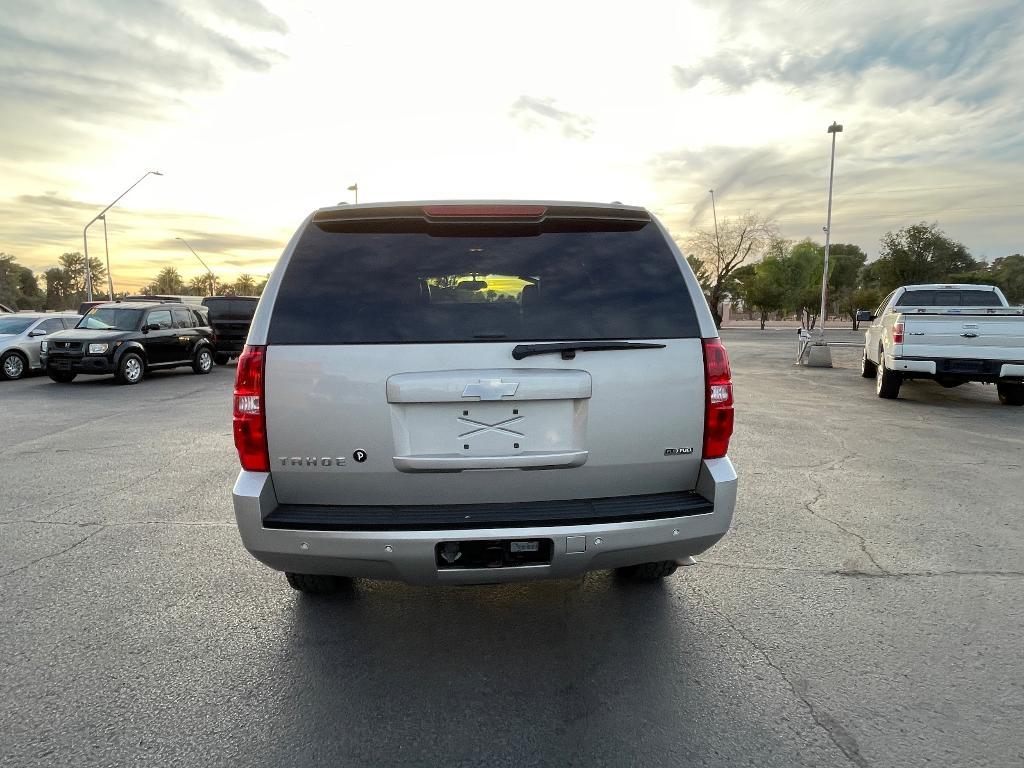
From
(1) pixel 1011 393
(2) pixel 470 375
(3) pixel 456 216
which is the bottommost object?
(1) pixel 1011 393

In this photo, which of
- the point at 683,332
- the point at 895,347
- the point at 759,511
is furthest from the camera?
the point at 895,347

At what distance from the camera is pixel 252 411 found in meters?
2.80

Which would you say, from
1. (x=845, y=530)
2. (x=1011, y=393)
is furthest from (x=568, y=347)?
(x=1011, y=393)

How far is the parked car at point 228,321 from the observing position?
2081 centimetres

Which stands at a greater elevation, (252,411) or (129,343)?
(252,411)

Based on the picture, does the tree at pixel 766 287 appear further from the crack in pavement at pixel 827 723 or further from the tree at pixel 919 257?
the crack in pavement at pixel 827 723

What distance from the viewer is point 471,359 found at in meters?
2.77

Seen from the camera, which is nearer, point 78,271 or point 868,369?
point 868,369

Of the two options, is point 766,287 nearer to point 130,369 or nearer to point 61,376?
point 130,369

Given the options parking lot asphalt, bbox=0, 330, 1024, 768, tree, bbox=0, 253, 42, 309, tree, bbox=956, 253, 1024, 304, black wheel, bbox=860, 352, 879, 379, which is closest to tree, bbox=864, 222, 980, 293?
tree, bbox=956, 253, 1024, 304

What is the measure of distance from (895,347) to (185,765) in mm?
11598

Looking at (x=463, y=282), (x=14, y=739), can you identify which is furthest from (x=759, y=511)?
(x=14, y=739)

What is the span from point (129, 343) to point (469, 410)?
15338 millimetres

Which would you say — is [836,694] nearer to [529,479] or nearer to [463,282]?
[529,479]
